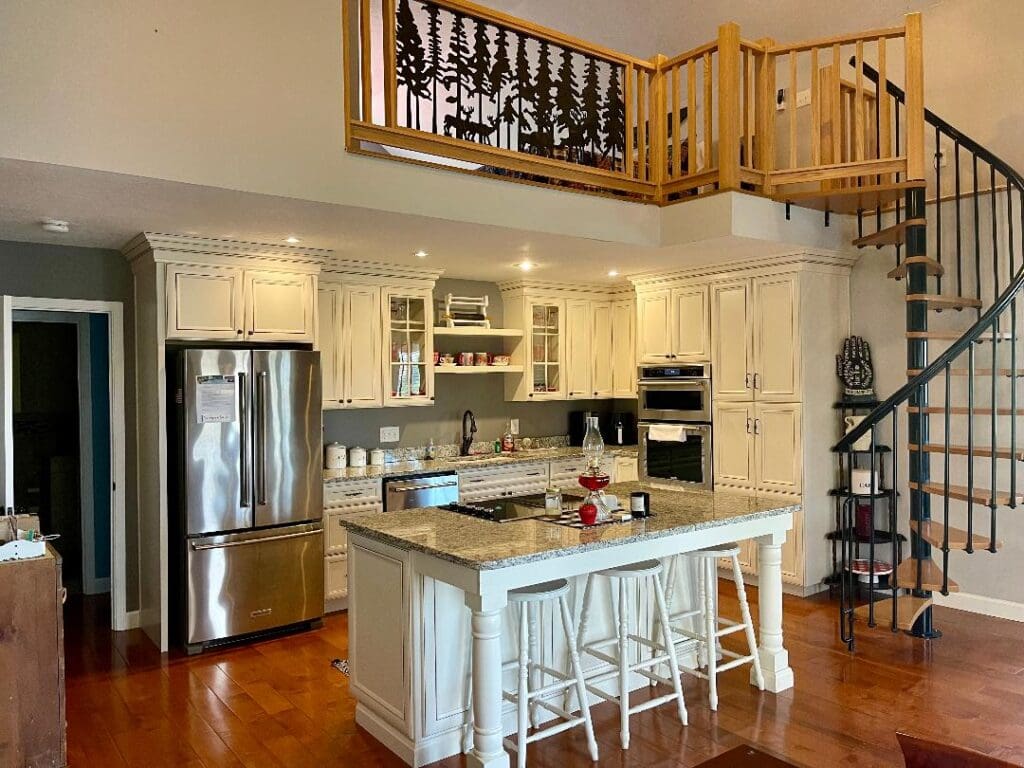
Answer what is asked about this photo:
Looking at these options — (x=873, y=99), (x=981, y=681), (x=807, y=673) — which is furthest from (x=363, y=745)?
(x=873, y=99)

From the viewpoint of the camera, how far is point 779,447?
5414 mm

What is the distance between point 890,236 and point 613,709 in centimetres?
334

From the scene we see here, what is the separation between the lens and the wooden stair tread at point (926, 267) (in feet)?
14.9

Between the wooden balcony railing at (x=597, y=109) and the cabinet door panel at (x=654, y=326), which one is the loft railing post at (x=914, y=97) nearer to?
the wooden balcony railing at (x=597, y=109)

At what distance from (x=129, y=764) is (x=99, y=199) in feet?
8.01

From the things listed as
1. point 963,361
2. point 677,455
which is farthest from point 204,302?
point 963,361

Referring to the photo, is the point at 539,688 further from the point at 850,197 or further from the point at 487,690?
the point at 850,197

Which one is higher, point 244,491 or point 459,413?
point 459,413

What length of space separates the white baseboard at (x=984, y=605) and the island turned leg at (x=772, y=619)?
1.77 meters

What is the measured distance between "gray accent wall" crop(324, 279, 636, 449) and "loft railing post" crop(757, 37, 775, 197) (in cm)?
271

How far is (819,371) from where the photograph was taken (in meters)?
5.38

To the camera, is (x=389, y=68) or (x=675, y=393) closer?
(x=389, y=68)

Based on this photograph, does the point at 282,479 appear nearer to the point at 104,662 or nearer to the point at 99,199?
the point at 104,662

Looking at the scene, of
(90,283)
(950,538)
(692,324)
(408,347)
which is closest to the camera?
(950,538)
